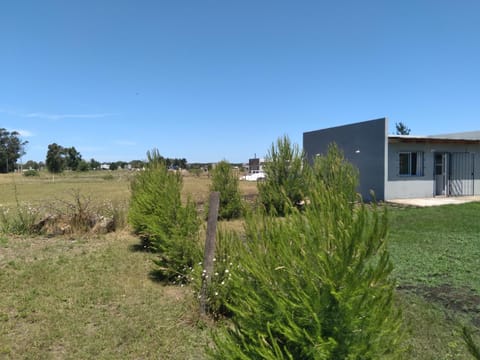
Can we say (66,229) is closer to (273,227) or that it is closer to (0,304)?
(0,304)

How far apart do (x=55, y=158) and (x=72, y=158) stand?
6736 millimetres

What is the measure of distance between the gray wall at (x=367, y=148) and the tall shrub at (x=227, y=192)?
720 cm

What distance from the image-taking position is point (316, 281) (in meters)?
1.65

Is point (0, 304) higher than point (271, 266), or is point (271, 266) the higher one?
point (271, 266)

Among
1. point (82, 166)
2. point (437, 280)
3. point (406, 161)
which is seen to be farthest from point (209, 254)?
point (82, 166)

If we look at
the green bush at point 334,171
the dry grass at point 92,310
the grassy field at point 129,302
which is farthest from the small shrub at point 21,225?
the green bush at point 334,171

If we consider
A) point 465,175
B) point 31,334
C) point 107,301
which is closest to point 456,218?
point 465,175

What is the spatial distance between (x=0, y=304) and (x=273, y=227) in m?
4.36

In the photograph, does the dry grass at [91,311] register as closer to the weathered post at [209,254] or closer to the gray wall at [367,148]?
the weathered post at [209,254]

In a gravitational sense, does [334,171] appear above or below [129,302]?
above

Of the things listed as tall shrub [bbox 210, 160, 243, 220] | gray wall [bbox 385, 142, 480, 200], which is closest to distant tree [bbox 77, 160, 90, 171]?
tall shrub [bbox 210, 160, 243, 220]

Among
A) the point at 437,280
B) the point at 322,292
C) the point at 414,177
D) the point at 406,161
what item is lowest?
the point at 437,280

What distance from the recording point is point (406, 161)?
1579cm

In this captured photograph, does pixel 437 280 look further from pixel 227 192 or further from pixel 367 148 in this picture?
pixel 367 148
